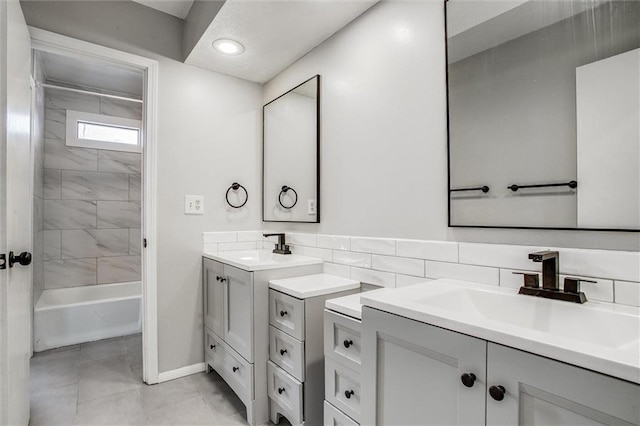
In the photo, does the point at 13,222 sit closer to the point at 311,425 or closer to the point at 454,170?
the point at 311,425

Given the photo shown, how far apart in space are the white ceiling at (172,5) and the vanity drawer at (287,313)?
75.0 inches

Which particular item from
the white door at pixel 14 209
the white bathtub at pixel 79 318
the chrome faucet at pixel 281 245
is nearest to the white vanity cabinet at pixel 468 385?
the chrome faucet at pixel 281 245

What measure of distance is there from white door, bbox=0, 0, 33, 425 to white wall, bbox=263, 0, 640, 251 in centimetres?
143

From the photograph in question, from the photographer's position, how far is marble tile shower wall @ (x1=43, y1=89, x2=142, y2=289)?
10.3 feet

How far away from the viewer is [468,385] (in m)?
0.74

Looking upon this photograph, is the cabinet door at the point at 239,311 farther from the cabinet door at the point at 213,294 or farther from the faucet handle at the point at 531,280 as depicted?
the faucet handle at the point at 531,280

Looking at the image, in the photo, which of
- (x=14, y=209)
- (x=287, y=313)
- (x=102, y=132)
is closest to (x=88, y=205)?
(x=102, y=132)

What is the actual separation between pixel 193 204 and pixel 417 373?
6.11 feet

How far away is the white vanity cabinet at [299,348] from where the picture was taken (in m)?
1.48

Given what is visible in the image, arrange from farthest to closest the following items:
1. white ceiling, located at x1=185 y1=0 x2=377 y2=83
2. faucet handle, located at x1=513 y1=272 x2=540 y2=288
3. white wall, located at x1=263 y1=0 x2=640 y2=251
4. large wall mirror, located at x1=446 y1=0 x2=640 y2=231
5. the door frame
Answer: the door frame < white ceiling, located at x1=185 y1=0 x2=377 y2=83 < white wall, located at x1=263 y1=0 x2=640 y2=251 < faucet handle, located at x1=513 y1=272 x2=540 y2=288 < large wall mirror, located at x1=446 y1=0 x2=640 y2=231

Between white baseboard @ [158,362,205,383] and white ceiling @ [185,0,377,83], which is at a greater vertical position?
white ceiling @ [185,0,377,83]

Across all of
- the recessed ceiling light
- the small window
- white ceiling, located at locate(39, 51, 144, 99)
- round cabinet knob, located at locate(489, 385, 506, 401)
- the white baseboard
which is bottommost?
the white baseboard

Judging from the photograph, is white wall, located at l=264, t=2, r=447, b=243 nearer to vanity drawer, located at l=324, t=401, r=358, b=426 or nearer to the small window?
vanity drawer, located at l=324, t=401, r=358, b=426

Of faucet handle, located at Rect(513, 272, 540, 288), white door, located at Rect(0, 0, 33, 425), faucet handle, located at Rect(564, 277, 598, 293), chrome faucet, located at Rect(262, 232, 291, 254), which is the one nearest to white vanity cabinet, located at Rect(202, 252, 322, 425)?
chrome faucet, located at Rect(262, 232, 291, 254)
